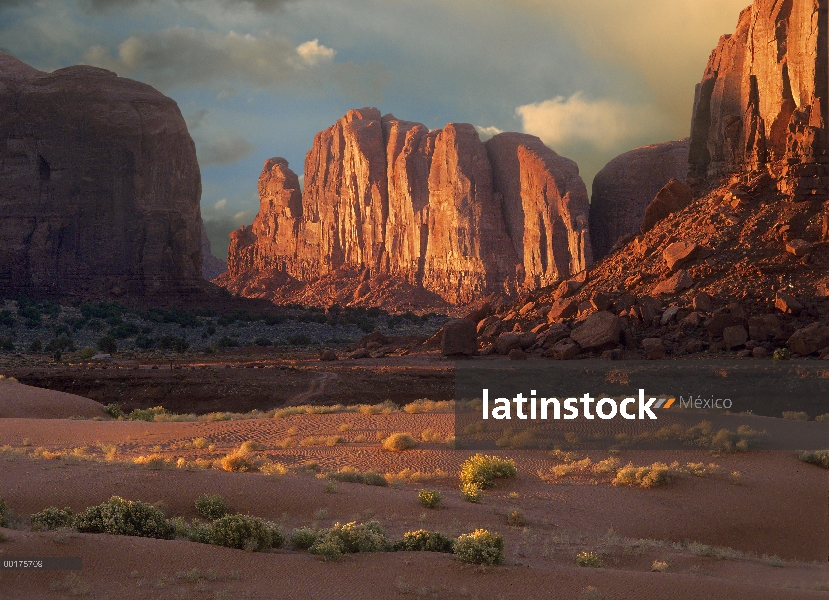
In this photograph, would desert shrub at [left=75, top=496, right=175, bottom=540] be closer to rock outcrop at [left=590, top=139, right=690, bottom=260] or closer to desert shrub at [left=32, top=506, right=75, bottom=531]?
desert shrub at [left=32, top=506, right=75, bottom=531]

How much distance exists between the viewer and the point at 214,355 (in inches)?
1902

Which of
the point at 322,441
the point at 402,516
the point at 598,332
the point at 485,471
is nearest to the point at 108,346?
the point at 598,332

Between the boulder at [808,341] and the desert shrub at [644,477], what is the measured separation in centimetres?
1575

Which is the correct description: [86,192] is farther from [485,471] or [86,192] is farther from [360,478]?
[485,471]

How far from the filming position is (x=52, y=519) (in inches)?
412

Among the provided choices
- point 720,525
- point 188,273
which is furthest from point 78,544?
point 188,273

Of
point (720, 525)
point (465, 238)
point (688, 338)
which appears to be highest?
point (465, 238)

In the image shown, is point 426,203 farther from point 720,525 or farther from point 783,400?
point 720,525

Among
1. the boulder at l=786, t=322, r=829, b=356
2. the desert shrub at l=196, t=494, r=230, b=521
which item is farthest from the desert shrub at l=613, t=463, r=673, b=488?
the boulder at l=786, t=322, r=829, b=356

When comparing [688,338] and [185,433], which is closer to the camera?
[185,433]

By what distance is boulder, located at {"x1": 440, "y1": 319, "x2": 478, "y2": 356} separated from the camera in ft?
124

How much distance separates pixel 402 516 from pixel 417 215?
97454 mm

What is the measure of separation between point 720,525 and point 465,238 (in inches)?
3392

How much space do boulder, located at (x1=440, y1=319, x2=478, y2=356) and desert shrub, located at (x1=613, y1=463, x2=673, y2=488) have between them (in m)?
21.4
